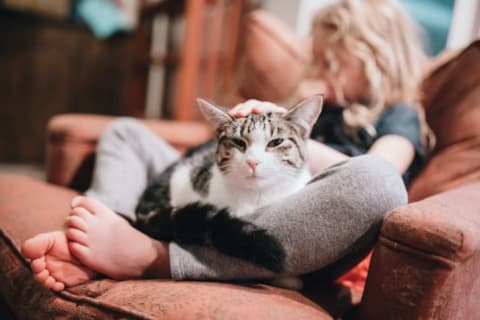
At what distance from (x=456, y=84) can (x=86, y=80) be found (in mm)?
2622

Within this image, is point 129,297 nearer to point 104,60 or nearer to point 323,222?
point 323,222

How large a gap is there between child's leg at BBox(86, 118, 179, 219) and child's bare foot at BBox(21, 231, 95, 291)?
25 centimetres

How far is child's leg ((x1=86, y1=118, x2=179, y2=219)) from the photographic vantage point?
107 cm

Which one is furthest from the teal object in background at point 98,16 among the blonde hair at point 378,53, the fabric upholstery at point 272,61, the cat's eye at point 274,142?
the cat's eye at point 274,142

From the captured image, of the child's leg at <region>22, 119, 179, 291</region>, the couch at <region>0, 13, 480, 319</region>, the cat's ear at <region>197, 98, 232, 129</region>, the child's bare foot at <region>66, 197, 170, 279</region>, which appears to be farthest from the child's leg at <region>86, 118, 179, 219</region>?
the cat's ear at <region>197, 98, 232, 129</region>

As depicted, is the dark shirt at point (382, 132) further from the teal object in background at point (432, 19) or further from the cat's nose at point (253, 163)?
the teal object in background at point (432, 19)

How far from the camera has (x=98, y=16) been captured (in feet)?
9.88

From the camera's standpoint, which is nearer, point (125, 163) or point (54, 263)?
point (54, 263)

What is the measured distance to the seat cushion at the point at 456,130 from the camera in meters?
0.97

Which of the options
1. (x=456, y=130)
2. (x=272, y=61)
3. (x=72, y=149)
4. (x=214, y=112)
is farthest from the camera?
(x=272, y=61)

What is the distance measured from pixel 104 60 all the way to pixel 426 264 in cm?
294

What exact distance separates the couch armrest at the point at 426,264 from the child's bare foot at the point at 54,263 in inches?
18.8

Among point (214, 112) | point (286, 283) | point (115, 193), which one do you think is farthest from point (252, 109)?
point (115, 193)

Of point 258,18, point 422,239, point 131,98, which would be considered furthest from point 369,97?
point 131,98
